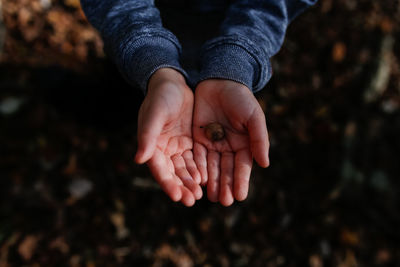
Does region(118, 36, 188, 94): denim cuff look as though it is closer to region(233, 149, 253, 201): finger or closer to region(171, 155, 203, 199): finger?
region(171, 155, 203, 199): finger

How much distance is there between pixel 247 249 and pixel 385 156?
1.80 m

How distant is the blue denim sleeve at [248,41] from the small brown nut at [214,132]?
29cm

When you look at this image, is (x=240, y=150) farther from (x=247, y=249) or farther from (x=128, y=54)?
(x=247, y=249)

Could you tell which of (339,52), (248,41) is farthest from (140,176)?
(339,52)

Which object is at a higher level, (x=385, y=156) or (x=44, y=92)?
(x=44, y=92)

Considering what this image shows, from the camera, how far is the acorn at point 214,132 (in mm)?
1793

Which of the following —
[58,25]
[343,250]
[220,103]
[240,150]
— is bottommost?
[343,250]

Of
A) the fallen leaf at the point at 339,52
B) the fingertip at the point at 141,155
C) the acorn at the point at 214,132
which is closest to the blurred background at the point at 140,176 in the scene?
the fallen leaf at the point at 339,52

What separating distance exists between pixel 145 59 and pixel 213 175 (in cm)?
75

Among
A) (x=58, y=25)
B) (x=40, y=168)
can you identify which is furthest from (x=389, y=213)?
(x=58, y=25)

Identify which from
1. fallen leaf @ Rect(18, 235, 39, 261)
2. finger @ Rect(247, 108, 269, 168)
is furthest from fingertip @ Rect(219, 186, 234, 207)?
fallen leaf @ Rect(18, 235, 39, 261)

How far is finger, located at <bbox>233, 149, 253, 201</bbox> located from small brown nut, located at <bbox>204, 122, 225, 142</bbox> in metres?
0.16

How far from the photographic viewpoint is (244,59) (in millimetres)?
1741

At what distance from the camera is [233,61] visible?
1.72 m
